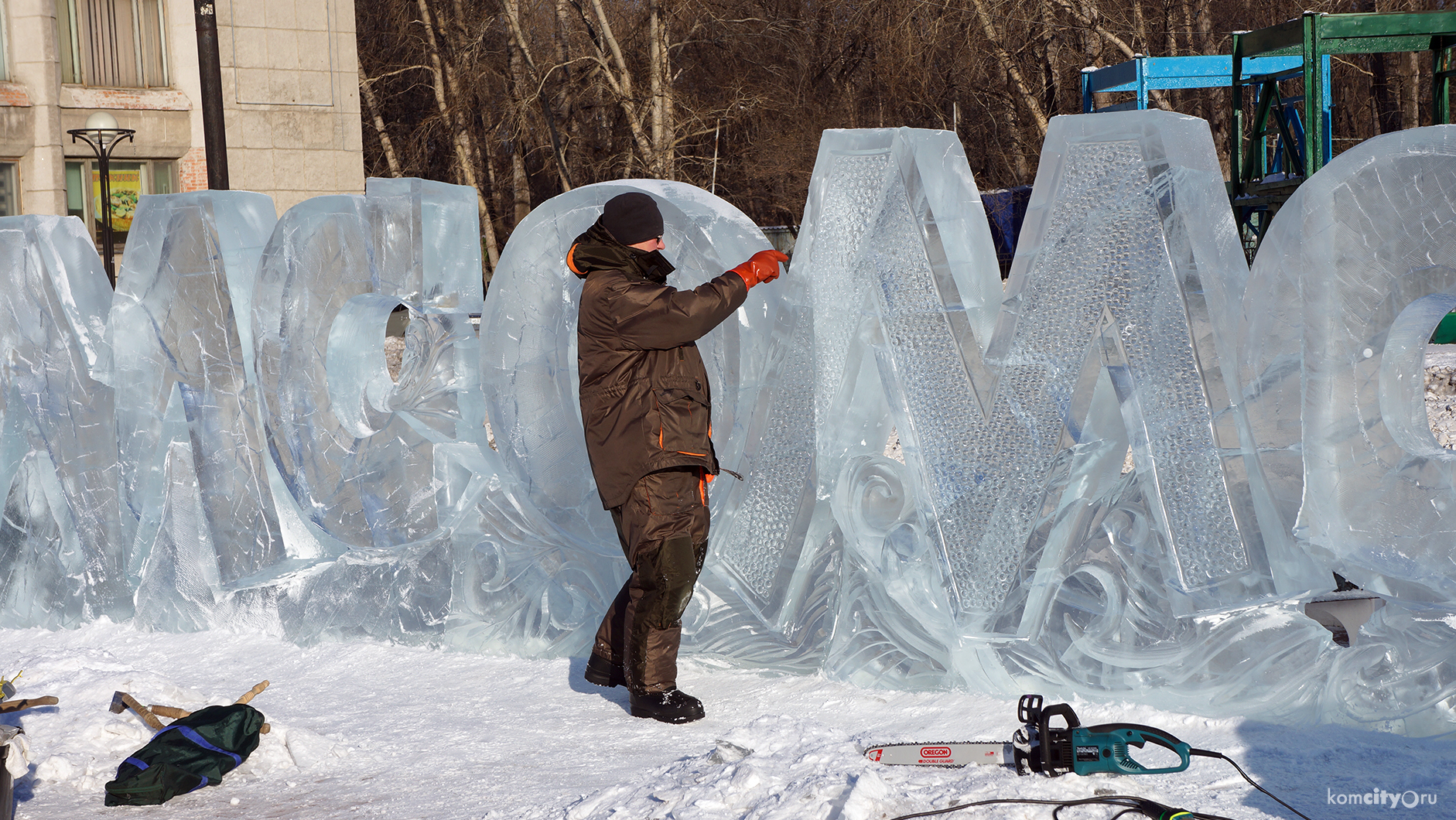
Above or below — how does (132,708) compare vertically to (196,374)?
below

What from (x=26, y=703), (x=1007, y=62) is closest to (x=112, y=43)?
(x=1007, y=62)

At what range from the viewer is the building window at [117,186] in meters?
19.1

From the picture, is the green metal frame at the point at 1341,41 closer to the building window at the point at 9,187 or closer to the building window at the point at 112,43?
the building window at the point at 112,43

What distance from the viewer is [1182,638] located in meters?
3.43

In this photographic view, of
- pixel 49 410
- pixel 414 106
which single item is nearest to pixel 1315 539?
pixel 49 410

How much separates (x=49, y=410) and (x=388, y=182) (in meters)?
1.92

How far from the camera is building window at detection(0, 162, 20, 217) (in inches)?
731

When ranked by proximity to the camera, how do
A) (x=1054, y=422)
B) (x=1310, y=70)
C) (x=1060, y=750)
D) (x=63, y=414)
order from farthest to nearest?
1. (x=1310, y=70)
2. (x=63, y=414)
3. (x=1054, y=422)
4. (x=1060, y=750)

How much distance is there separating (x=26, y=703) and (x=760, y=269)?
230 cm

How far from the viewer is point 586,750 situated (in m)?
3.57

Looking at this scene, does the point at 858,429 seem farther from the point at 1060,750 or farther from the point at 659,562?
the point at 1060,750

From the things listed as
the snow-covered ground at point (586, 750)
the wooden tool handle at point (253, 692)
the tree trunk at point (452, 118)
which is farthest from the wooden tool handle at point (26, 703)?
the tree trunk at point (452, 118)

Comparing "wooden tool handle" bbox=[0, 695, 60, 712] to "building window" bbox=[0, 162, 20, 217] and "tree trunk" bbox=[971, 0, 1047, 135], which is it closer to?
"building window" bbox=[0, 162, 20, 217]

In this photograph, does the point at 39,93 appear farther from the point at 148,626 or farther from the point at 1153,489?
the point at 1153,489
